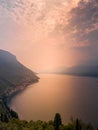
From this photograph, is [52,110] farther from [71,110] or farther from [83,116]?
[83,116]

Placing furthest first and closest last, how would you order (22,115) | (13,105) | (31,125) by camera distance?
(13,105)
(22,115)
(31,125)

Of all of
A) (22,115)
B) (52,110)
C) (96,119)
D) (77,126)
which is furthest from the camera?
(52,110)

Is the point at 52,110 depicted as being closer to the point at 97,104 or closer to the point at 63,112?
the point at 63,112

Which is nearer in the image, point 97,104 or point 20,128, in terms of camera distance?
point 20,128

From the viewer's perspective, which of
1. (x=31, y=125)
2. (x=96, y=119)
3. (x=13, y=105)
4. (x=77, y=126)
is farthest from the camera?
(x=13, y=105)

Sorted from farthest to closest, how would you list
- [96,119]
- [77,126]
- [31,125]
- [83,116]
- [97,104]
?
[97,104] < [83,116] < [96,119] < [31,125] < [77,126]

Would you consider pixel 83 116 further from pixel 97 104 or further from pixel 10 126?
pixel 10 126

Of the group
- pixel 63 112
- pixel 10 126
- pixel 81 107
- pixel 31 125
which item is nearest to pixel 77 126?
pixel 31 125

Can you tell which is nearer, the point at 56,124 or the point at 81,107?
the point at 56,124

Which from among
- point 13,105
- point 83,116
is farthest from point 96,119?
point 13,105
